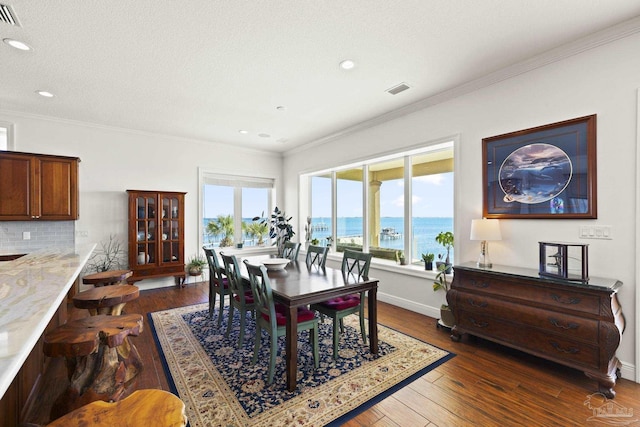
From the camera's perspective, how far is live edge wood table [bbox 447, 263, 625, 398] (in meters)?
2.13

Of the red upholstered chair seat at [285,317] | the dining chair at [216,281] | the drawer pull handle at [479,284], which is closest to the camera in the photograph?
the red upholstered chair seat at [285,317]

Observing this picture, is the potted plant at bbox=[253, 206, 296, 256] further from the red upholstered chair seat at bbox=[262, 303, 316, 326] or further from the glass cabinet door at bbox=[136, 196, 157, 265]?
the red upholstered chair seat at bbox=[262, 303, 316, 326]

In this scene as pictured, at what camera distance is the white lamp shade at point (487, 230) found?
2896 mm

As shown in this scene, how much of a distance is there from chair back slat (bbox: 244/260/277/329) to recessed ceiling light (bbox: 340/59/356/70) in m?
2.10

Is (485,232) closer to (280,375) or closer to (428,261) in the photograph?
(428,261)

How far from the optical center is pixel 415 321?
11.9 feet

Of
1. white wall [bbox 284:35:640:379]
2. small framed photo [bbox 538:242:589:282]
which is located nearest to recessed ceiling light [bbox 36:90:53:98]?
white wall [bbox 284:35:640:379]

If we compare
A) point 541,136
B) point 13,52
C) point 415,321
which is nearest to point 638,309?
point 541,136

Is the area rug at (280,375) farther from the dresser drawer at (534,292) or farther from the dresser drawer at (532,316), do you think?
the dresser drawer at (534,292)

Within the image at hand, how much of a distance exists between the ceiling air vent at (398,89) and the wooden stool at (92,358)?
11.0 feet

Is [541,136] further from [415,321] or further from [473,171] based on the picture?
[415,321]

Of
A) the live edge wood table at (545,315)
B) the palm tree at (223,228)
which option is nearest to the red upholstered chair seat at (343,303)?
the live edge wood table at (545,315)

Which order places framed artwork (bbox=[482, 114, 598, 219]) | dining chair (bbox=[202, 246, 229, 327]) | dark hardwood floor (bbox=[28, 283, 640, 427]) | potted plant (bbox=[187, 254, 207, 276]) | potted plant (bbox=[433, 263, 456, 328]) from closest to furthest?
dark hardwood floor (bbox=[28, 283, 640, 427]), framed artwork (bbox=[482, 114, 598, 219]), potted plant (bbox=[433, 263, 456, 328]), dining chair (bbox=[202, 246, 229, 327]), potted plant (bbox=[187, 254, 207, 276])

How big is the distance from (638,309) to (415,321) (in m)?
1.97
